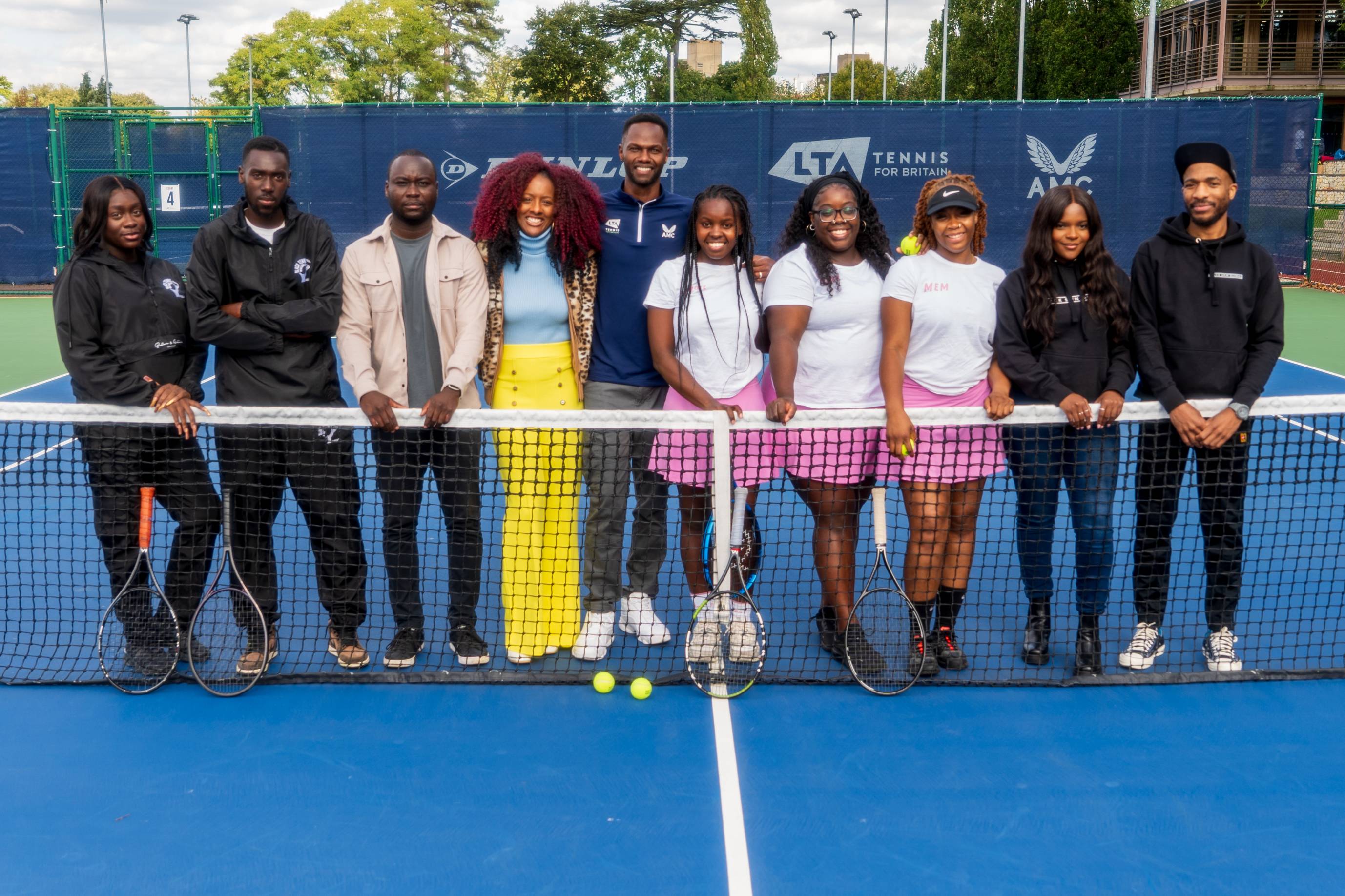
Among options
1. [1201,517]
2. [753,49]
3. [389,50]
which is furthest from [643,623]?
[389,50]

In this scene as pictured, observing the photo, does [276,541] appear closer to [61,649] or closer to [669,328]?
[61,649]

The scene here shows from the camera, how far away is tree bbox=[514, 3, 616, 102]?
144 ft

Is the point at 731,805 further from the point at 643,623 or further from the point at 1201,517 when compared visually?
the point at 1201,517

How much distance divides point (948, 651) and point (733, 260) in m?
1.84

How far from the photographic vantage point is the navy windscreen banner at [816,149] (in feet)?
55.9

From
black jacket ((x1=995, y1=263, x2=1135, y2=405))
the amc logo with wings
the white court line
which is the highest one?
the amc logo with wings

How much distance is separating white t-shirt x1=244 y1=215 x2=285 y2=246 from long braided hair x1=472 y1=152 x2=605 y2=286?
0.78 metres

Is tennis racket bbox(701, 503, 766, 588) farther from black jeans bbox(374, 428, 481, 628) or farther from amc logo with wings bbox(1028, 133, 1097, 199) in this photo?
amc logo with wings bbox(1028, 133, 1097, 199)

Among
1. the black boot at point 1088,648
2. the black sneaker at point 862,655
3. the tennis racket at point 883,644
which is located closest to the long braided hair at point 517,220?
the tennis racket at point 883,644

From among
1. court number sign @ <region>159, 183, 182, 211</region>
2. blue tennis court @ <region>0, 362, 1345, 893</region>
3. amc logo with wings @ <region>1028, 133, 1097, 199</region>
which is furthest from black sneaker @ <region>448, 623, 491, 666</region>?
court number sign @ <region>159, 183, 182, 211</region>

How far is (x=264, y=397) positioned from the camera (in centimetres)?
485

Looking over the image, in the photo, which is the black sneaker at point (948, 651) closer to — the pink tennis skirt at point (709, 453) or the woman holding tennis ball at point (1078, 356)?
the woman holding tennis ball at point (1078, 356)

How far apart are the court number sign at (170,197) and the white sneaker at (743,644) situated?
16.2 m

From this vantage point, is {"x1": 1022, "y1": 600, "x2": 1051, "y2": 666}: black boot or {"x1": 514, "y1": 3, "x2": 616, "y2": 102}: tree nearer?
{"x1": 1022, "y1": 600, "x2": 1051, "y2": 666}: black boot
